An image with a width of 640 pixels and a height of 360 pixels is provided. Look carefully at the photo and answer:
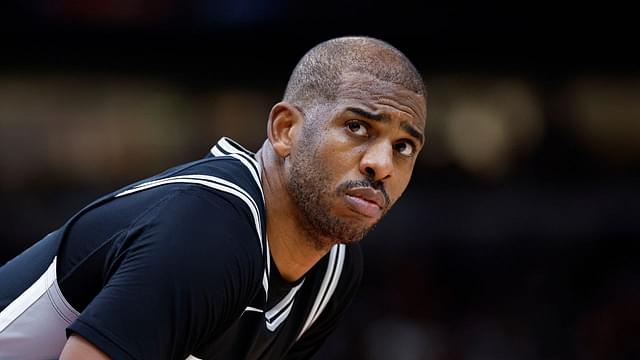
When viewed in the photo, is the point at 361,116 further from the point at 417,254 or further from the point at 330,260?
the point at 417,254

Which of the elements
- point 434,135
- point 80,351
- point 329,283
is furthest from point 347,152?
point 434,135

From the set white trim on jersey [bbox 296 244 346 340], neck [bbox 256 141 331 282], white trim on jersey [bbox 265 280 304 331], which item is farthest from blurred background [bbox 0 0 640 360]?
neck [bbox 256 141 331 282]

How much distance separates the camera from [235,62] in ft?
29.7

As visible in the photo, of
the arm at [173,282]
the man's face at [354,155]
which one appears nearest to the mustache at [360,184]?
the man's face at [354,155]

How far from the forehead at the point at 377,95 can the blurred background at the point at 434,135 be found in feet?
16.5

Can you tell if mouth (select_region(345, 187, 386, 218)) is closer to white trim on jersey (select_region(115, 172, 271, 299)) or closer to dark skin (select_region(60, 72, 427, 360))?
dark skin (select_region(60, 72, 427, 360))

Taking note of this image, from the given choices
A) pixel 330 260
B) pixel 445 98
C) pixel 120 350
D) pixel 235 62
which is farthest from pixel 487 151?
pixel 120 350

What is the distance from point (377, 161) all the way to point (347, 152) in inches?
3.8

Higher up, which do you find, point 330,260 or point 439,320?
point 330,260

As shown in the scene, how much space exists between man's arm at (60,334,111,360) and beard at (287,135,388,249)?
35.5 inches

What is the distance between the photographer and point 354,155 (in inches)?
131

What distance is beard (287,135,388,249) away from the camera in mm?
3369

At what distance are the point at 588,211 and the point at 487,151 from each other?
0.93 meters

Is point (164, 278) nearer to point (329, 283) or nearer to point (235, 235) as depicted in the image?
point (235, 235)
